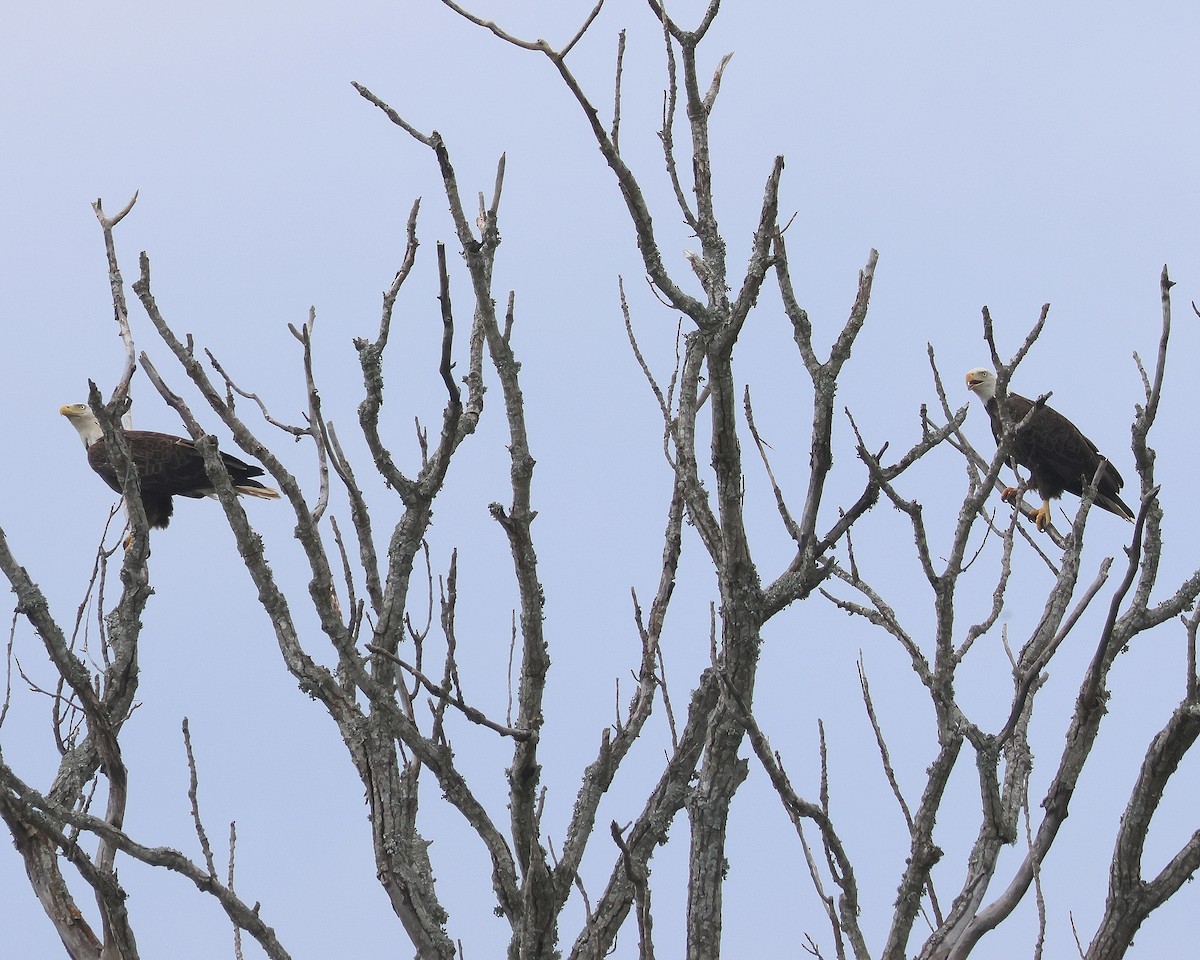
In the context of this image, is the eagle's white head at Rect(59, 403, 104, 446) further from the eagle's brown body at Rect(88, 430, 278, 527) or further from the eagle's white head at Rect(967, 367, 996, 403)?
the eagle's white head at Rect(967, 367, 996, 403)

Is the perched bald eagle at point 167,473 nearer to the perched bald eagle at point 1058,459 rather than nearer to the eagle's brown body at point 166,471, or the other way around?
the eagle's brown body at point 166,471

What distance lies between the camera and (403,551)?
115 inches

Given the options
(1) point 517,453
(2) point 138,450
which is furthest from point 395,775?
(2) point 138,450

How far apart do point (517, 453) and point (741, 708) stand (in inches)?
26.2

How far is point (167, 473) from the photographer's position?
26.0ft

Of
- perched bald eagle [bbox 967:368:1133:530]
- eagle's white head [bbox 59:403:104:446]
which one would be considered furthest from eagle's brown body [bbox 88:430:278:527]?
perched bald eagle [bbox 967:368:1133:530]

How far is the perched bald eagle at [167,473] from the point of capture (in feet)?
25.9

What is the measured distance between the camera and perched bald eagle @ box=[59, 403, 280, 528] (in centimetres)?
790

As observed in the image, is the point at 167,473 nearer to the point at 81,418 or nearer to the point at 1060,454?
the point at 81,418

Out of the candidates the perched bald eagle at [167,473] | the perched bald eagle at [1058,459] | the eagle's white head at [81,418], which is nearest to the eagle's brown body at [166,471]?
the perched bald eagle at [167,473]

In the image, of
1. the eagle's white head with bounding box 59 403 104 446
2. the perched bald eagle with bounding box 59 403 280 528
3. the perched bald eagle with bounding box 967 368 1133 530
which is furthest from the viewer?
the eagle's white head with bounding box 59 403 104 446

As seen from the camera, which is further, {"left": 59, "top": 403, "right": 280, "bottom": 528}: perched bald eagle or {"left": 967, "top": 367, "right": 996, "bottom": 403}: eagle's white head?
{"left": 967, "top": 367, "right": 996, "bottom": 403}: eagle's white head

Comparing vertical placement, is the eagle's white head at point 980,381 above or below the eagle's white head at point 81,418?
below

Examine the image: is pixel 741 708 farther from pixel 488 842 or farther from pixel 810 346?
pixel 810 346
